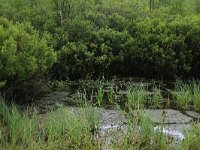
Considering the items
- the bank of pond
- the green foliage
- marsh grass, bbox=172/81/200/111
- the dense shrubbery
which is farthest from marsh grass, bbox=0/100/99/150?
the dense shrubbery

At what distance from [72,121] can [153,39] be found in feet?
12.3

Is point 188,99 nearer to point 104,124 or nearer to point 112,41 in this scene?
point 104,124

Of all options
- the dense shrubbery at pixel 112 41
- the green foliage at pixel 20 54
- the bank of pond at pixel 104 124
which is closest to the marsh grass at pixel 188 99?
the bank of pond at pixel 104 124

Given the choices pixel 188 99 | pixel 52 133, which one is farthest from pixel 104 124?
pixel 188 99

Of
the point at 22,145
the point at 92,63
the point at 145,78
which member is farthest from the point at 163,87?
the point at 22,145

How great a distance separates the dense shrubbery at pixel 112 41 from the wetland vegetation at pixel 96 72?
17 millimetres

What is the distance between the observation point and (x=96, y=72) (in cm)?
835

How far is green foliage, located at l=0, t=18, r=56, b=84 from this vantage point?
244 inches

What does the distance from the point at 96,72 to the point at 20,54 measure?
2.20 m

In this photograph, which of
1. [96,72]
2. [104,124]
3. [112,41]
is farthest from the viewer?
[112,41]

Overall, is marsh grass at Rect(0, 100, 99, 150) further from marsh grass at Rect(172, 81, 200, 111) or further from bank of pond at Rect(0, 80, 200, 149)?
marsh grass at Rect(172, 81, 200, 111)

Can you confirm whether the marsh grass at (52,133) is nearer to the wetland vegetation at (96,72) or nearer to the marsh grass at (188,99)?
the wetland vegetation at (96,72)

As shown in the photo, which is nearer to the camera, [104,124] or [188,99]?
[104,124]

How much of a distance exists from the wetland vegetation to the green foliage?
0.01m
